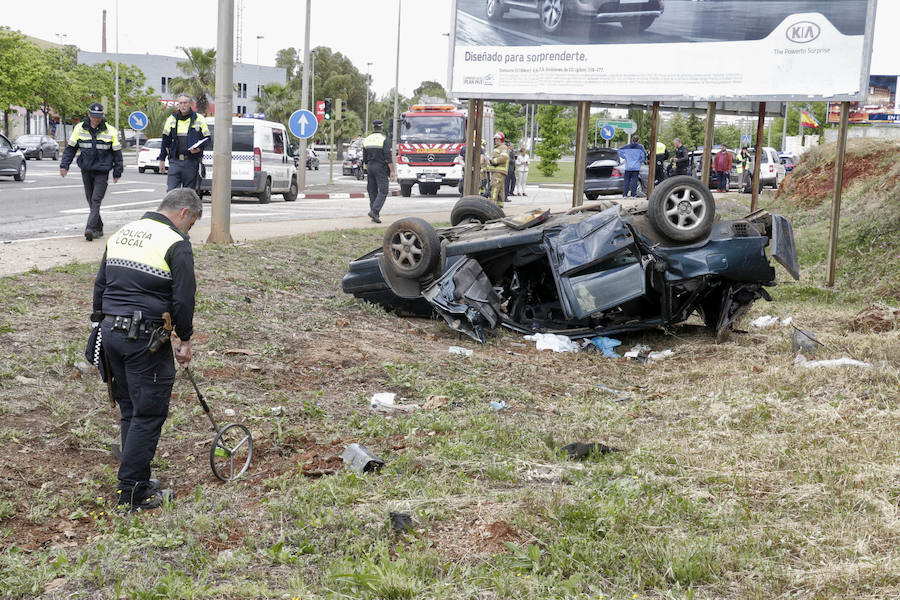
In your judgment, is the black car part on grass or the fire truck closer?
the black car part on grass

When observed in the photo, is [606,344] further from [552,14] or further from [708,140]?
[552,14]

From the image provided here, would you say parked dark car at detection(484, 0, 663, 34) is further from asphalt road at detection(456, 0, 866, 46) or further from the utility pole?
the utility pole

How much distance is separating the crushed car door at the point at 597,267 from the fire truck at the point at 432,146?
20887 millimetres

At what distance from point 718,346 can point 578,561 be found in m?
5.16

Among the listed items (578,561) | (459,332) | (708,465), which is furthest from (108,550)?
(459,332)

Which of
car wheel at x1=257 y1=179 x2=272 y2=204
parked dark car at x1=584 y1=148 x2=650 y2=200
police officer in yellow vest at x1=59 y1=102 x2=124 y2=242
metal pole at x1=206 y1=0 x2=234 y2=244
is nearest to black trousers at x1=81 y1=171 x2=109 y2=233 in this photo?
police officer in yellow vest at x1=59 y1=102 x2=124 y2=242

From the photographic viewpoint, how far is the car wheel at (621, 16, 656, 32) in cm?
1267

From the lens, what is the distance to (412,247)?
8.60 m

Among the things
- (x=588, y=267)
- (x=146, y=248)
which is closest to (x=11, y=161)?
(x=588, y=267)

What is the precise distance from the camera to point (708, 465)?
4680mm

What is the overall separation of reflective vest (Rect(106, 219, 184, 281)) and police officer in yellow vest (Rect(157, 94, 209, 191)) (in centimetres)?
744

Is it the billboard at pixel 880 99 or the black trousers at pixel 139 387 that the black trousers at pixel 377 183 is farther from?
the billboard at pixel 880 99

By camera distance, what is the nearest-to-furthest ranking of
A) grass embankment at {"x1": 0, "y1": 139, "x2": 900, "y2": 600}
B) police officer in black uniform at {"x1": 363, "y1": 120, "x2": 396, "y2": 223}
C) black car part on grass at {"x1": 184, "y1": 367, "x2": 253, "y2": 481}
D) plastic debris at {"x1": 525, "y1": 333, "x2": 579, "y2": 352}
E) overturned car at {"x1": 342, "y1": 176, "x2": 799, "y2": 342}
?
1. grass embankment at {"x1": 0, "y1": 139, "x2": 900, "y2": 600}
2. black car part on grass at {"x1": 184, "y1": 367, "x2": 253, "y2": 481}
3. overturned car at {"x1": 342, "y1": 176, "x2": 799, "y2": 342}
4. plastic debris at {"x1": 525, "y1": 333, "x2": 579, "y2": 352}
5. police officer in black uniform at {"x1": 363, "y1": 120, "x2": 396, "y2": 223}

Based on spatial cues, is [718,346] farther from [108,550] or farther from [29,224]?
[29,224]
